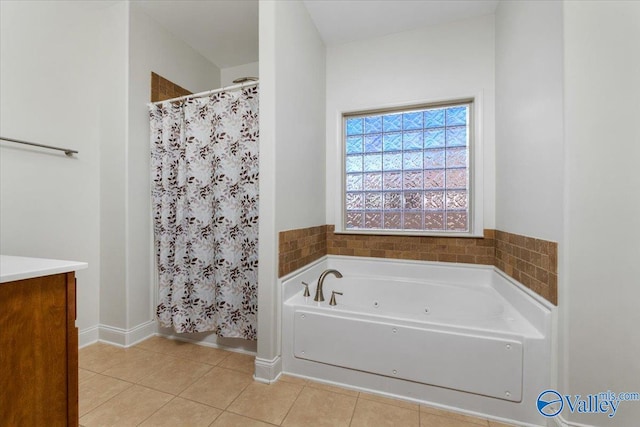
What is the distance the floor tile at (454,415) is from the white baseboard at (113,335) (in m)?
2.08

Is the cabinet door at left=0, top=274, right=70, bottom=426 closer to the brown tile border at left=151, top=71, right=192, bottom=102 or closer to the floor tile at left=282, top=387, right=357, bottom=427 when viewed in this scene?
the floor tile at left=282, top=387, right=357, bottom=427

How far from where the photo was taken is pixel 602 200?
1078 millimetres

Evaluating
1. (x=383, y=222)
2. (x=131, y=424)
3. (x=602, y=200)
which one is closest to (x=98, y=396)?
(x=131, y=424)

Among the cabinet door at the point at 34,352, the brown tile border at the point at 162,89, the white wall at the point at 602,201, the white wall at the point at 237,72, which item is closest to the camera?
the cabinet door at the point at 34,352

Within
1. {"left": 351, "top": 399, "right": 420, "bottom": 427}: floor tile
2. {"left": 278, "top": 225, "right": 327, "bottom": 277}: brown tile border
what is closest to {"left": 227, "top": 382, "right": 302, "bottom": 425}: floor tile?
{"left": 351, "top": 399, "right": 420, "bottom": 427}: floor tile

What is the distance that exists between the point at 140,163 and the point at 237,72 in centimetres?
155

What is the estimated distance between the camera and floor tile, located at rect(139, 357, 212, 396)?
1.53 meters

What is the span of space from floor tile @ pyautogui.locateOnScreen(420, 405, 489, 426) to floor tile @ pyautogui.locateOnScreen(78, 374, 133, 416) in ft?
5.50

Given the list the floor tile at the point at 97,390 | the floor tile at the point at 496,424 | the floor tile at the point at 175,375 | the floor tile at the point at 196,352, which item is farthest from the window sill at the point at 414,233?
the floor tile at the point at 97,390

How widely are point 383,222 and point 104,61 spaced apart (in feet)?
8.66

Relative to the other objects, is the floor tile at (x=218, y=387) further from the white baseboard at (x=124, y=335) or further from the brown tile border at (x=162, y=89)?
the brown tile border at (x=162, y=89)

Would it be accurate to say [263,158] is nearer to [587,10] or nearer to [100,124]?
[100,124]

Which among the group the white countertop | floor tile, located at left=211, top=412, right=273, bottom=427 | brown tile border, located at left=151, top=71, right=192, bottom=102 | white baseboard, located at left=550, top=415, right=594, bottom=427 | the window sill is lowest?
floor tile, located at left=211, top=412, right=273, bottom=427

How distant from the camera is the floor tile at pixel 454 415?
1271 millimetres
